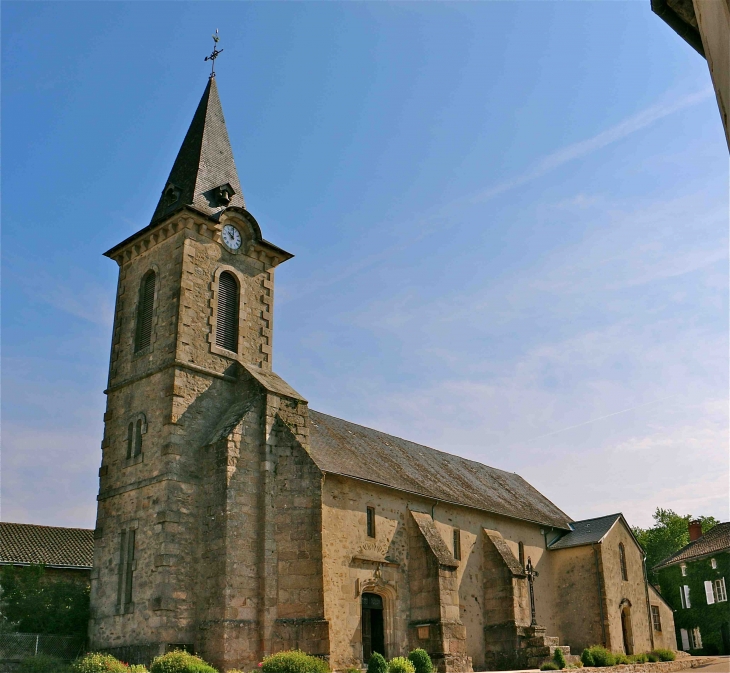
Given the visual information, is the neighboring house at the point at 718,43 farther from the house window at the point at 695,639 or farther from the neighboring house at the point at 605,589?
the house window at the point at 695,639

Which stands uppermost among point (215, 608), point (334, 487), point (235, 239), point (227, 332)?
point (235, 239)

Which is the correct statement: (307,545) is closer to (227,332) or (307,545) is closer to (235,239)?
(227,332)

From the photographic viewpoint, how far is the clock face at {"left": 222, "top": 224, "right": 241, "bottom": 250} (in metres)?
25.1

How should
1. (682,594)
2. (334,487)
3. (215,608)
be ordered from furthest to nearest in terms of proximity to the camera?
(682,594) < (334,487) < (215,608)

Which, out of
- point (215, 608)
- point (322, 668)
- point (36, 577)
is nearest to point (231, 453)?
point (215, 608)

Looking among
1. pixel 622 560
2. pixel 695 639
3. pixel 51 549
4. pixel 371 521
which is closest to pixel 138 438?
pixel 371 521

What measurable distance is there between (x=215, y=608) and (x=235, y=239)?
12.0m

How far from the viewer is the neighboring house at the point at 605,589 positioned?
108ft

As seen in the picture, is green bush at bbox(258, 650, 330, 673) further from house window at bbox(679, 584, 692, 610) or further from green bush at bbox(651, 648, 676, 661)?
house window at bbox(679, 584, 692, 610)

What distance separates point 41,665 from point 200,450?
22.3ft

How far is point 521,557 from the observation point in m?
32.6

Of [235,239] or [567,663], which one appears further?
[567,663]

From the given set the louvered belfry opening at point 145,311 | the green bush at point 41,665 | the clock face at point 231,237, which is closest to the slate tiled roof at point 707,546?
the clock face at point 231,237

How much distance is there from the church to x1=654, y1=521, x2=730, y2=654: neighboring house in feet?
45.9
